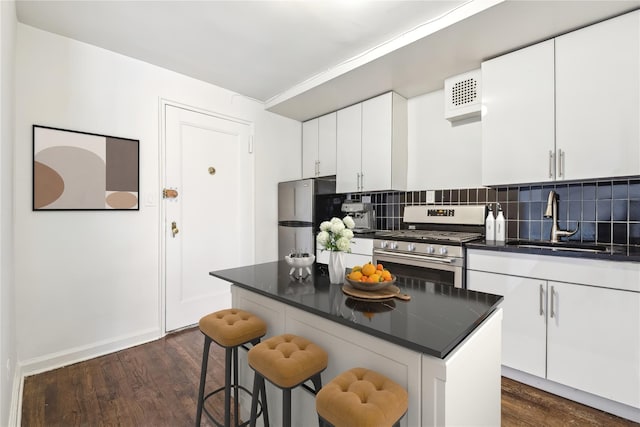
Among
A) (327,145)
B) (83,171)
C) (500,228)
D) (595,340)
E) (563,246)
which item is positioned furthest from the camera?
(327,145)

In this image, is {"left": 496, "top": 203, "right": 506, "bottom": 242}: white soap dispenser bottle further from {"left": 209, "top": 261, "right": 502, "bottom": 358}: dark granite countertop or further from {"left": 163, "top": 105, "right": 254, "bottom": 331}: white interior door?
{"left": 163, "top": 105, "right": 254, "bottom": 331}: white interior door

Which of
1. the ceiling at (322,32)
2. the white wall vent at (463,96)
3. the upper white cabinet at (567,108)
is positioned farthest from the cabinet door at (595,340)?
the ceiling at (322,32)

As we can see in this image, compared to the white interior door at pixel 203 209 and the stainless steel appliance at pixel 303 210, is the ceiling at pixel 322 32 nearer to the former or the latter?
the white interior door at pixel 203 209

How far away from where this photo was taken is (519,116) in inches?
90.8

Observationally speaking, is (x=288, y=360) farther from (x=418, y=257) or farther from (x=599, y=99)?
(x=599, y=99)

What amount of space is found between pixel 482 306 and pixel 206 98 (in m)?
3.18

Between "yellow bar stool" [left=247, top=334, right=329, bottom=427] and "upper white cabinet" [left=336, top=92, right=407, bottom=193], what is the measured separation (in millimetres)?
2257

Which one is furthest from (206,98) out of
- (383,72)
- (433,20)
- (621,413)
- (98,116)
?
(621,413)

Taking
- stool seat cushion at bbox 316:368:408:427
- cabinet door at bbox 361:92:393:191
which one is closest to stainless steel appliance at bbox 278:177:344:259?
cabinet door at bbox 361:92:393:191

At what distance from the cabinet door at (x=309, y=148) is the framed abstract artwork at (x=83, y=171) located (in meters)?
2.04

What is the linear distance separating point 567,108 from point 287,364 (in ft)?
8.03

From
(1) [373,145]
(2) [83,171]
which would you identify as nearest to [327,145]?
(1) [373,145]

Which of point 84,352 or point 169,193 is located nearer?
point 84,352

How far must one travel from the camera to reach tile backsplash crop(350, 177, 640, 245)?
6.98 ft
